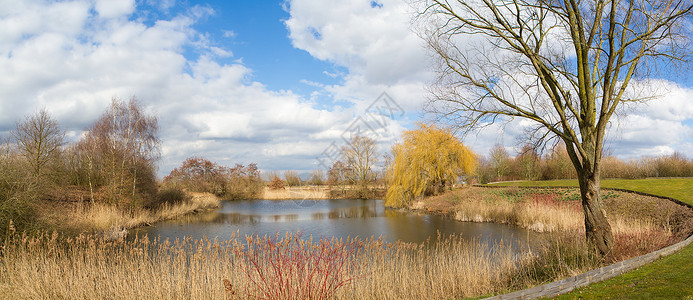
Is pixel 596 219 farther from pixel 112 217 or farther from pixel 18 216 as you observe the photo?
pixel 112 217

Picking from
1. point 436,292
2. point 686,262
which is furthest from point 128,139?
point 686,262

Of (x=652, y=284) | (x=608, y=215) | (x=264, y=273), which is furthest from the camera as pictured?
(x=608, y=215)

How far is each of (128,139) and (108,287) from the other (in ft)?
52.4

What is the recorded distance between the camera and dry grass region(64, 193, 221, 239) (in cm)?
1271

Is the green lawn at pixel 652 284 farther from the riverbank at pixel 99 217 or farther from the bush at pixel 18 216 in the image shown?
the bush at pixel 18 216

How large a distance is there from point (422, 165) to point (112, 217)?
18.9 meters

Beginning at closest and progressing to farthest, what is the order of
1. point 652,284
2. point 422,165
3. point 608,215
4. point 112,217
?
point 652,284 < point 608,215 < point 112,217 < point 422,165

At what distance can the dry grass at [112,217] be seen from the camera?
12.7m

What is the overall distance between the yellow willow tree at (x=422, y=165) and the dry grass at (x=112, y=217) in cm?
1493

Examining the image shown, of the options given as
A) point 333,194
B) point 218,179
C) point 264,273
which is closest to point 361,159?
point 333,194

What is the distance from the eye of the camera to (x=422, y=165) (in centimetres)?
2486

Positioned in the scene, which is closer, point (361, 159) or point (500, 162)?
point (361, 159)

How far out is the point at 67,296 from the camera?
4.99m

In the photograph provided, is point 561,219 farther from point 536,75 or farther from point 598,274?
point 598,274
